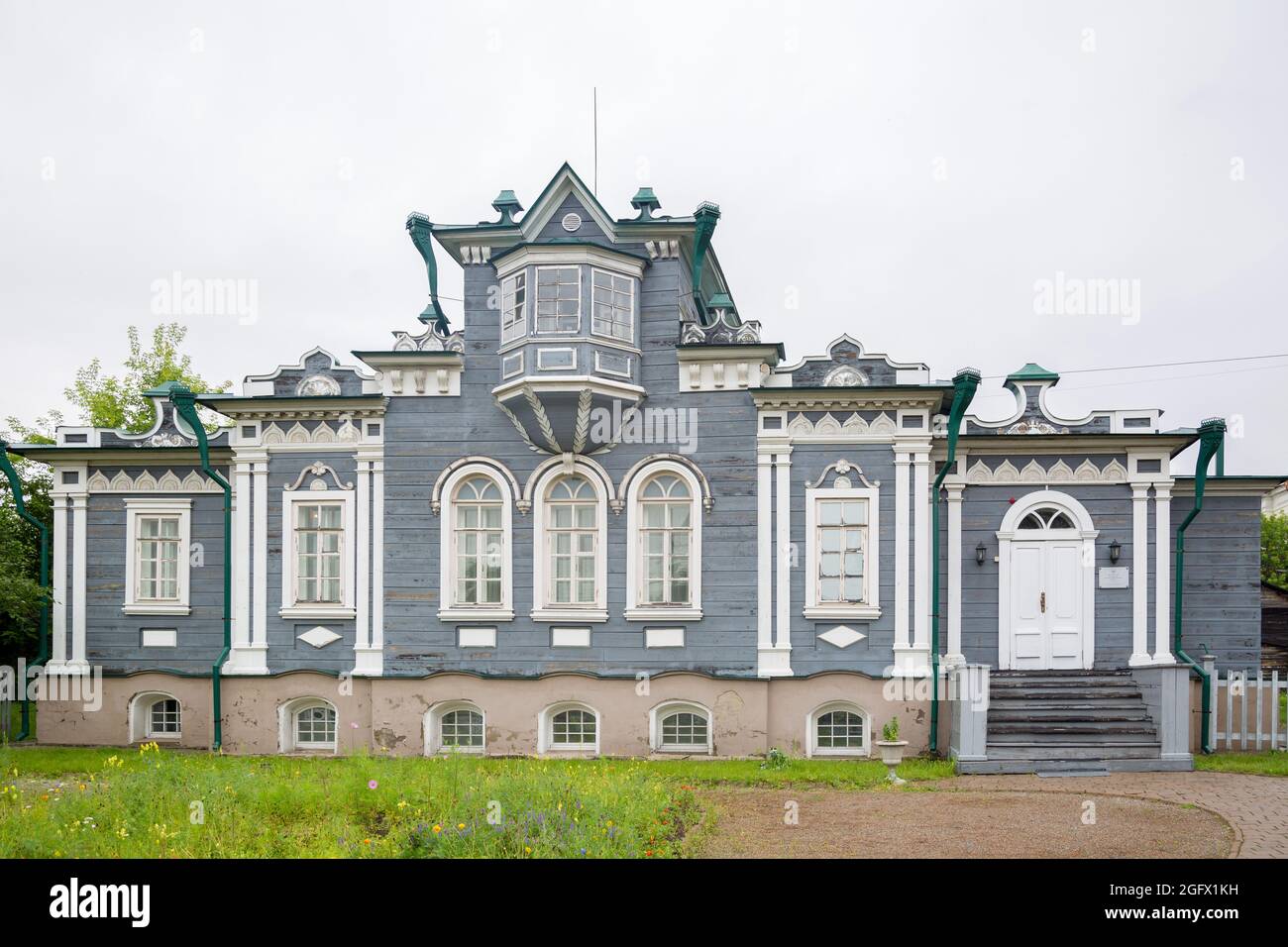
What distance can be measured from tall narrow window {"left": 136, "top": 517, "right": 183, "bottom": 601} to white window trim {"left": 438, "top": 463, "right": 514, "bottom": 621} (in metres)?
4.37

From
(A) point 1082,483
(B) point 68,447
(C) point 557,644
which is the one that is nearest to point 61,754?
(B) point 68,447

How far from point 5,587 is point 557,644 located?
782 cm

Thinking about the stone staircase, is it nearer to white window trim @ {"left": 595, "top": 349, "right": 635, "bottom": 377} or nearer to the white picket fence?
the white picket fence

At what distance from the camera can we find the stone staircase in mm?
11453

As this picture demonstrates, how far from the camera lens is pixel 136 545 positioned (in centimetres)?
1433

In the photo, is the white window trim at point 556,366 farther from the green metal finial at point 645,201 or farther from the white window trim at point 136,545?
the white window trim at point 136,545

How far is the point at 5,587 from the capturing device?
13172mm

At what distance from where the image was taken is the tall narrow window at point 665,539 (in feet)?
42.7

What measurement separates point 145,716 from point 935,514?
39.6 ft

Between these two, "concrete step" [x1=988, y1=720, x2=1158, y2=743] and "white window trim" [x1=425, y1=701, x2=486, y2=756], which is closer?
"concrete step" [x1=988, y1=720, x2=1158, y2=743]

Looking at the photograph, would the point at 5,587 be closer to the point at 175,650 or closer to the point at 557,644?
the point at 175,650

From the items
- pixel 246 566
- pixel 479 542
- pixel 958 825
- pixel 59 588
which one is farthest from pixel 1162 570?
pixel 59 588

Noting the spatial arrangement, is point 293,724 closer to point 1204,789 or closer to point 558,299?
point 558,299

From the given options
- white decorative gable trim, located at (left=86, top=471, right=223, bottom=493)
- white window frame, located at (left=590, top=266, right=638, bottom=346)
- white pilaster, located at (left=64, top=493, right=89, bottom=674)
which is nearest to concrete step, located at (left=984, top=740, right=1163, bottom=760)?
white window frame, located at (left=590, top=266, right=638, bottom=346)
